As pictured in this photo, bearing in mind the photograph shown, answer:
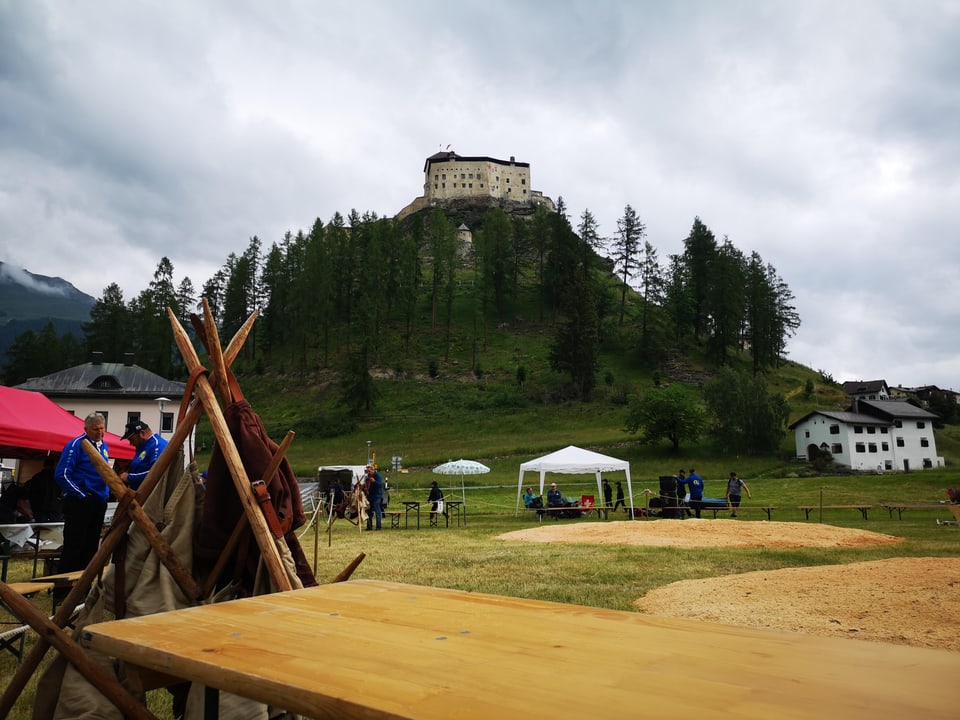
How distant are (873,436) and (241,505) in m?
63.3

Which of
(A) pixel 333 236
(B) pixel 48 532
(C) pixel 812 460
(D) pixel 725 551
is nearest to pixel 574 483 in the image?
(C) pixel 812 460

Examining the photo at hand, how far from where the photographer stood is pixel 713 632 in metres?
1.99

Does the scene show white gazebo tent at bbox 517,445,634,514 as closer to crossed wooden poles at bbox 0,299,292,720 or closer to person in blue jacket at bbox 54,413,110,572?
person in blue jacket at bbox 54,413,110,572

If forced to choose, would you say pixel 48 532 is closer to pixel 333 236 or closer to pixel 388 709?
pixel 388 709

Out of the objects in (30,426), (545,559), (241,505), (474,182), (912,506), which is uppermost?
(474,182)

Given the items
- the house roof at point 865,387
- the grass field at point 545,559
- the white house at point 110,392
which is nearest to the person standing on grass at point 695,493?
the grass field at point 545,559

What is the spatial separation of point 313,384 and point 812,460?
50.1 m

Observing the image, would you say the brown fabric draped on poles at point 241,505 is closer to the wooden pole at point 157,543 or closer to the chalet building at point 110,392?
the wooden pole at point 157,543

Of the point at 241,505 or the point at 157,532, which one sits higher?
the point at 241,505

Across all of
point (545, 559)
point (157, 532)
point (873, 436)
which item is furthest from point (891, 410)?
A: point (157, 532)

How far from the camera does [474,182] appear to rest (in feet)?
434

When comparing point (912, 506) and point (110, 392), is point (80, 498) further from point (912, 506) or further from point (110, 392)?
point (110, 392)

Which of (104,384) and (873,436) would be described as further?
(873,436)

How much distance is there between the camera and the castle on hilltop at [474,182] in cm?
13238
